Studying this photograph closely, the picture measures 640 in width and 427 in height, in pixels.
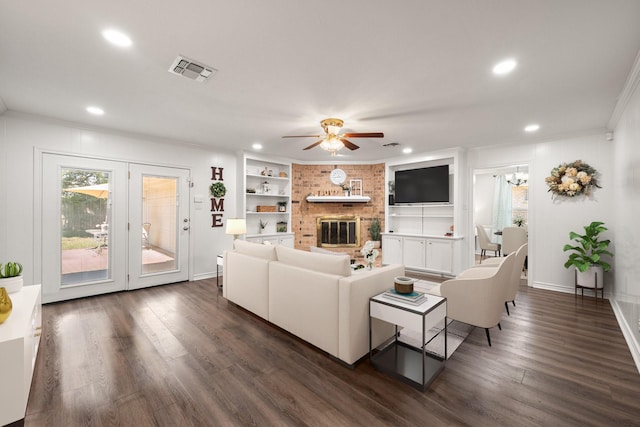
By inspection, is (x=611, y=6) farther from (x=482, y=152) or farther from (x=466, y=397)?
(x=482, y=152)

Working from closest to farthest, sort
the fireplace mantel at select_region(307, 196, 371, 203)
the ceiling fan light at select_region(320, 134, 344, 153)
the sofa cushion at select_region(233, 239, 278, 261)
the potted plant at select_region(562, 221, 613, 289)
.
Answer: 1. the sofa cushion at select_region(233, 239, 278, 261)
2. the ceiling fan light at select_region(320, 134, 344, 153)
3. the potted plant at select_region(562, 221, 613, 289)
4. the fireplace mantel at select_region(307, 196, 371, 203)

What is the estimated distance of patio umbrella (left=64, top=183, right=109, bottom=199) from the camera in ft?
13.3

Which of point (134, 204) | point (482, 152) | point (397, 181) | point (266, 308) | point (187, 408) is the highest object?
point (482, 152)

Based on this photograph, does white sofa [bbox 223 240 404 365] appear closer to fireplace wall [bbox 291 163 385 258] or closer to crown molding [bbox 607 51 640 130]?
crown molding [bbox 607 51 640 130]

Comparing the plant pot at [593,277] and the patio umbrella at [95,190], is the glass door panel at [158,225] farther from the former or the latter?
the plant pot at [593,277]

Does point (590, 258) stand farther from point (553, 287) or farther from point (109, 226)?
point (109, 226)

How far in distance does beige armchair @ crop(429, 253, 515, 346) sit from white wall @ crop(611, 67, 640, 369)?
3.56 feet

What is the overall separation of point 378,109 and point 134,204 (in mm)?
4051

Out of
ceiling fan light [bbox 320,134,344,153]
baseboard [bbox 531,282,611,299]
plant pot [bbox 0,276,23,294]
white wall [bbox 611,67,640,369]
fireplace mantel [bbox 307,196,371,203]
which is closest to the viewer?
plant pot [bbox 0,276,23,294]

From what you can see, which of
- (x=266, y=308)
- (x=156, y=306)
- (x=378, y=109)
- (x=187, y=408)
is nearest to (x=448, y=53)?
(x=378, y=109)

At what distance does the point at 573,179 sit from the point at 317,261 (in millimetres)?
4441

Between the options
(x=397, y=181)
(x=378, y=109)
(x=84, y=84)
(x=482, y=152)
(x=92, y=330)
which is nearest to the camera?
(x=84, y=84)

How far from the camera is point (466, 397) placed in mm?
1950

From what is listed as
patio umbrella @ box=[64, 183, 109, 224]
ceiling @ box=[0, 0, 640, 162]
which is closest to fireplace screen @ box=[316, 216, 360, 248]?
ceiling @ box=[0, 0, 640, 162]
